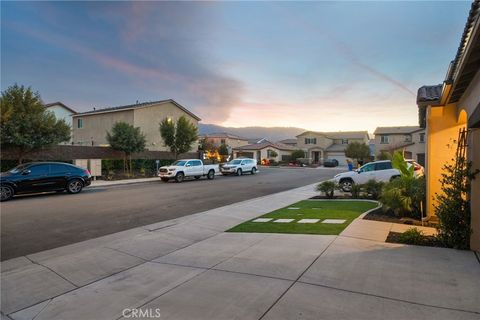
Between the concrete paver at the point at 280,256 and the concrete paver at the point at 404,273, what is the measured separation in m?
0.24

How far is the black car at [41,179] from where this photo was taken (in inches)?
565

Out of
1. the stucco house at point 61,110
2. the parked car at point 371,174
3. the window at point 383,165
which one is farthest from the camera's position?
the stucco house at point 61,110

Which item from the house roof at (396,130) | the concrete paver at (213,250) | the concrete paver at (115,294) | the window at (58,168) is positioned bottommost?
the concrete paver at (115,294)

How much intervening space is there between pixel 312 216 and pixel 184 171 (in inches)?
654

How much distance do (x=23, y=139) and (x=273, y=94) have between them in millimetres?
17827

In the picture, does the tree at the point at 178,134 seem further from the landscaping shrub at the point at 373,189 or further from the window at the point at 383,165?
the landscaping shrub at the point at 373,189

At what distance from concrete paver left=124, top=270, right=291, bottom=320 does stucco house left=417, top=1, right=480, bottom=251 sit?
4.09m

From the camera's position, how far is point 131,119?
3494 centimetres

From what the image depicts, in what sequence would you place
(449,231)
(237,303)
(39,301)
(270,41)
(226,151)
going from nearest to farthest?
(237,303), (39,301), (449,231), (270,41), (226,151)

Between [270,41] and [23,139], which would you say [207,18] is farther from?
[23,139]

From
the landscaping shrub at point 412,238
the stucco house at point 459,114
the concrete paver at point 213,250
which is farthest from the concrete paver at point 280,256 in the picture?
the stucco house at point 459,114

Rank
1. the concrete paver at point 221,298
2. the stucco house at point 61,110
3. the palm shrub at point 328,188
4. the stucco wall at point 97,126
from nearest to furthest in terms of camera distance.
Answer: the concrete paver at point 221,298 < the palm shrub at point 328,188 < the stucco wall at point 97,126 < the stucco house at point 61,110

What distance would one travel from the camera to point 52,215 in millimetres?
10492

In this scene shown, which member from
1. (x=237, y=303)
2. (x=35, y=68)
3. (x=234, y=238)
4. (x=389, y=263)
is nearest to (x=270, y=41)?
(x=234, y=238)
